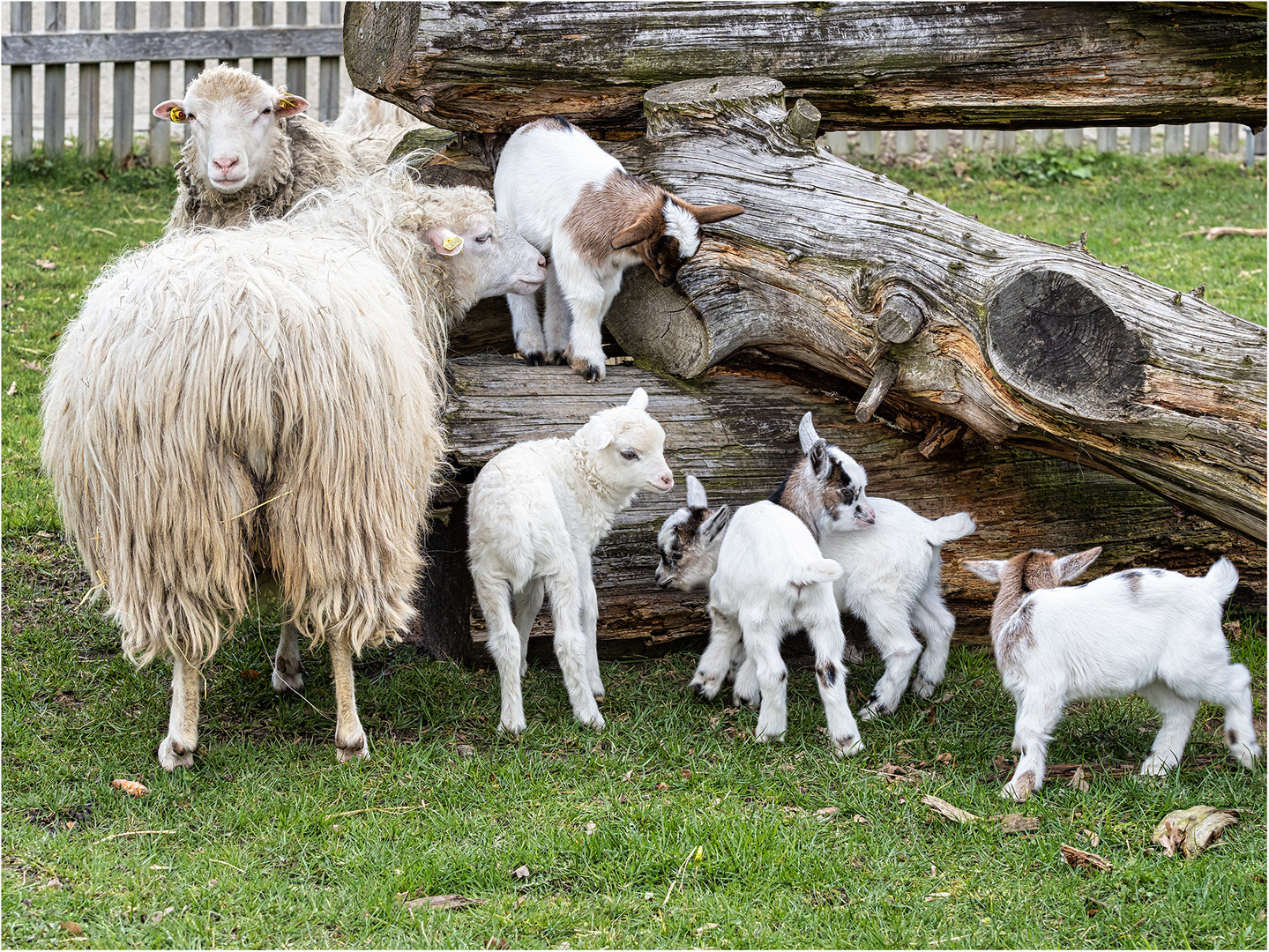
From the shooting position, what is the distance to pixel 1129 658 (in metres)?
4.15

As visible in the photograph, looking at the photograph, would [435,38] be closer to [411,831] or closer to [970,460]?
[970,460]

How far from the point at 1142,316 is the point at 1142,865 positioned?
1.89 m

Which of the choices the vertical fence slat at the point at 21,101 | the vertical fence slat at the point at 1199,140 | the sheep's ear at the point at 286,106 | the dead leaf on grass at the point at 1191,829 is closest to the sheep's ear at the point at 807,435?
the dead leaf on grass at the point at 1191,829

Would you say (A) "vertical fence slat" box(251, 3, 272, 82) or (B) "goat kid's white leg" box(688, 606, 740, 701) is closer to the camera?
(B) "goat kid's white leg" box(688, 606, 740, 701)

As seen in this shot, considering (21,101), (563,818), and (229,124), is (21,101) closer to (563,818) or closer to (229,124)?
(229,124)

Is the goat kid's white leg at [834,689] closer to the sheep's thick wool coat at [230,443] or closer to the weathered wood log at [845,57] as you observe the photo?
the sheep's thick wool coat at [230,443]

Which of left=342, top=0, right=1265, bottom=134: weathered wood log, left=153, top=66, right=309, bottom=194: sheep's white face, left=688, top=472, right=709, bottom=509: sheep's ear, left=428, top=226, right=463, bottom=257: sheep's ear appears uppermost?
left=342, top=0, right=1265, bottom=134: weathered wood log

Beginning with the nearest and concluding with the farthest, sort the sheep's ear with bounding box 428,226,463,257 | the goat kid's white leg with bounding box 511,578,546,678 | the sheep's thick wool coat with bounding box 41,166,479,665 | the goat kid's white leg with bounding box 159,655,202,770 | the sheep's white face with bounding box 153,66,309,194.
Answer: the sheep's thick wool coat with bounding box 41,166,479,665, the goat kid's white leg with bounding box 159,655,202,770, the goat kid's white leg with bounding box 511,578,546,678, the sheep's ear with bounding box 428,226,463,257, the sheep's white face with bounding box 153,66,309,194

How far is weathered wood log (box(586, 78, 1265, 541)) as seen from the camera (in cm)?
423

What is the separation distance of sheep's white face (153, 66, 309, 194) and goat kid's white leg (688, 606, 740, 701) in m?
2.96

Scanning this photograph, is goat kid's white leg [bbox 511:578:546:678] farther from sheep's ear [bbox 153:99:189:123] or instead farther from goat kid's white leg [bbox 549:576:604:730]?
sheep's ear [bbox 153:99:189:123]

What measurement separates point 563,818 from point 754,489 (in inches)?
77.1

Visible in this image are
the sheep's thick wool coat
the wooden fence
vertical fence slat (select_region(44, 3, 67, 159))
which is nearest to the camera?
the sheep's thick wool coat

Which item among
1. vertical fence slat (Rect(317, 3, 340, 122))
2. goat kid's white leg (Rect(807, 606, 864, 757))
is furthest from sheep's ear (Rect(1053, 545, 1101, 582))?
vertical fence slat (Rect(317, 3, 340, 122))
